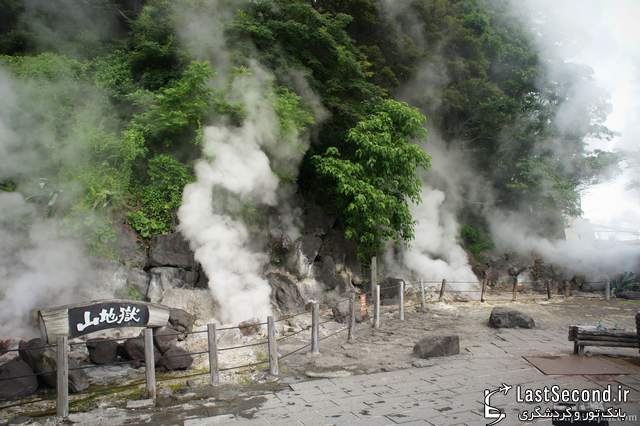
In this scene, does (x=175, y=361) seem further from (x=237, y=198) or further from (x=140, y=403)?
(x=237, y=198)

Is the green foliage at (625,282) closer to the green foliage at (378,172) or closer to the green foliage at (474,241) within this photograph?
the green foliage at (474,241)

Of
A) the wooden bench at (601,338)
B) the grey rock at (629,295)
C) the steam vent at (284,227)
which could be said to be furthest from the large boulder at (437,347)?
the grey rock at (629,295)

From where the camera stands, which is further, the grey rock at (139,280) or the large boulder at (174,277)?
the large boulder at (174,277)

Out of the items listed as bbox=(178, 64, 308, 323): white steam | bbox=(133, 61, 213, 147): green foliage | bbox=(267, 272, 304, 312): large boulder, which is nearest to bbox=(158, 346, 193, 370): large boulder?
bbox=(178, 64, 308, 323): white steam

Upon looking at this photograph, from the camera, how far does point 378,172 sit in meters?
13.5

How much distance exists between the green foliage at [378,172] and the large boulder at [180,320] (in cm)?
555

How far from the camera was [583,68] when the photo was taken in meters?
20.6

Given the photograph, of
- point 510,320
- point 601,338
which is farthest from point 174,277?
point 601,338

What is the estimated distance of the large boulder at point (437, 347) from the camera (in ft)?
27.6

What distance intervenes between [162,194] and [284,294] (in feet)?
14.3

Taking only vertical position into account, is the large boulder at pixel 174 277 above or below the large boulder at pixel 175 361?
above

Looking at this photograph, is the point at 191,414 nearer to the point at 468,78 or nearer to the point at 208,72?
the point at 208,72

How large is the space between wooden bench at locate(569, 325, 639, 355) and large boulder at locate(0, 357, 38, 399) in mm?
9343

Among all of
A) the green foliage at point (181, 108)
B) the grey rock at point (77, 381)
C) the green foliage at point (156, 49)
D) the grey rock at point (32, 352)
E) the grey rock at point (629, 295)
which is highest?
the green foliage at point (156, 49)
